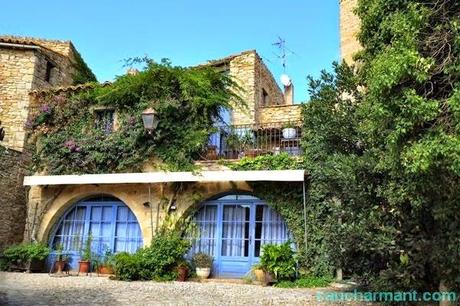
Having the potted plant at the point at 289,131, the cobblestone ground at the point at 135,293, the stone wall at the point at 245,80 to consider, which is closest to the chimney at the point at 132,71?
the stone wall at the point at 245,80

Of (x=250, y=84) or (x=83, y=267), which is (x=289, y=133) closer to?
(x=250, y=84)

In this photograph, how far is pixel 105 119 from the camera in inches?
583

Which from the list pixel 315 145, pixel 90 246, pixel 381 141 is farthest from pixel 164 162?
pixel 381 141

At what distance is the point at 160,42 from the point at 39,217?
6.68m

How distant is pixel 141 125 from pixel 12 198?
16.6 ft

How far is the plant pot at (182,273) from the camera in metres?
11.5

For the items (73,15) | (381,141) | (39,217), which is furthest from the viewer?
(39,217)

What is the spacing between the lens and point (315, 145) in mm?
11523

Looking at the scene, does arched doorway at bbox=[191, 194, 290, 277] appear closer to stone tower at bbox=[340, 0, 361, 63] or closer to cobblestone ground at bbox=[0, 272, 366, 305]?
cobblestone ground at bbox=[0, 272, 366, 305]

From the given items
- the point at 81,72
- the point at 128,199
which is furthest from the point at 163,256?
the point at 81,72

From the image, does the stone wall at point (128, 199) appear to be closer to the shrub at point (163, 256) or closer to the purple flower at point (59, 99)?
the shrub at point (163, 256)

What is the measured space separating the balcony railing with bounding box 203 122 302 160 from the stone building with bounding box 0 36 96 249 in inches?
255

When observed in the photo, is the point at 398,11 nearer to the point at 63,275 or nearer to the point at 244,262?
the point at 244,262

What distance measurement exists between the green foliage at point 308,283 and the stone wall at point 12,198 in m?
9.01
